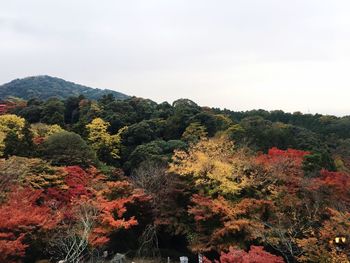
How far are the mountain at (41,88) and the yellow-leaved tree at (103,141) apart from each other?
7104 centimetres

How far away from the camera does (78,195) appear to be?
2030cm

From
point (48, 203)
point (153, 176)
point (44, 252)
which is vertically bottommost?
point (44, 252)

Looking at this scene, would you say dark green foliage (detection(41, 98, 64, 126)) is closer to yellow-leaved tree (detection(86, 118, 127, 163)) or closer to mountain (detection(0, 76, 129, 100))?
yellow-leaved tree (detection(86, 118, 127, 163))

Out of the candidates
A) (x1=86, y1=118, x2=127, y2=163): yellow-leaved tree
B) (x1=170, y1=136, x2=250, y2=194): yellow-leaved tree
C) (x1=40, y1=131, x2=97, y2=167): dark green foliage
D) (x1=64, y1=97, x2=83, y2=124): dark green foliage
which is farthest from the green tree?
(x1=64, y1=97, x2=83, y2=124): dark green foliage

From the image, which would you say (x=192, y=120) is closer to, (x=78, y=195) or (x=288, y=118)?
Result: (x=78, y=195)

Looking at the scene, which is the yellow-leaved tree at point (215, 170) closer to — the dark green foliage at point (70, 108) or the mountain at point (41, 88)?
the dark green foliage at point (70, 108)

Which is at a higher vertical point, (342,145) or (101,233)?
(342,145)

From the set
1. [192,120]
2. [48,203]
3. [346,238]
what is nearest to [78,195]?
[48,203]

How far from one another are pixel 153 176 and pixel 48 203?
5.59 metres

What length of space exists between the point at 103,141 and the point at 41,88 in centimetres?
9414

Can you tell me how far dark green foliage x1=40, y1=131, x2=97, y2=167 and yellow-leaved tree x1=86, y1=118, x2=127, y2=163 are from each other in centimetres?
741

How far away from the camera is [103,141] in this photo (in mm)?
34688

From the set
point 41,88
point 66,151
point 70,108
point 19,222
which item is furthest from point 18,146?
point 41,88

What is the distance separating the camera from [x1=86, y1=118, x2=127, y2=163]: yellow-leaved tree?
33469 millimetres
